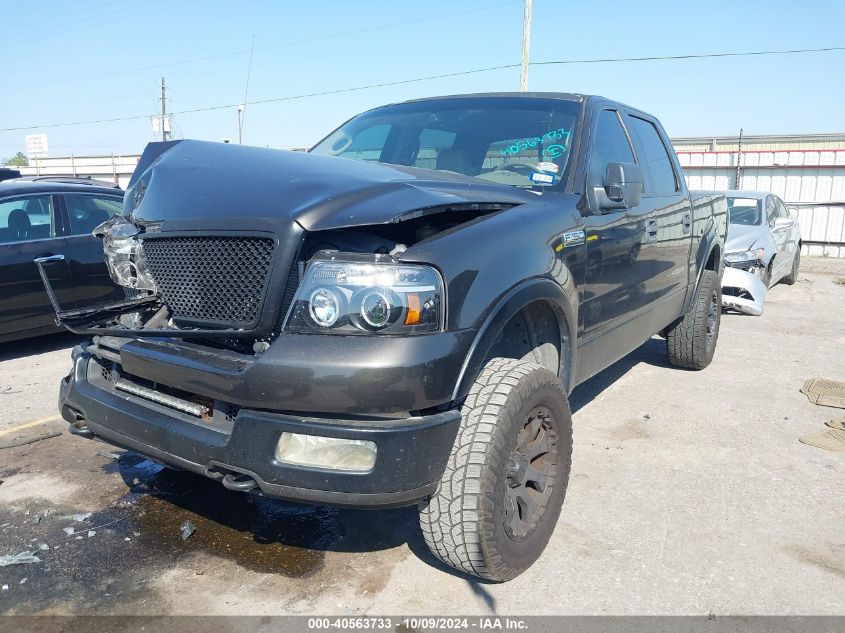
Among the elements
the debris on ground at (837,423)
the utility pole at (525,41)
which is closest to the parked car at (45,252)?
the debris on ground at (837,423)

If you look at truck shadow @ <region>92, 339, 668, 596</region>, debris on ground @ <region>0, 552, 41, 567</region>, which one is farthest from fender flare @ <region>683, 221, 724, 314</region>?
debris on ground @ <region>0, 552, 41, 567</region>

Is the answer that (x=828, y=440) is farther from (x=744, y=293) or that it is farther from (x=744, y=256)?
(x=744, y=256)

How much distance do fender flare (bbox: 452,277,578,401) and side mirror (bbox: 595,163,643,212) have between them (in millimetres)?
577

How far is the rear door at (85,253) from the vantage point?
20.9ft

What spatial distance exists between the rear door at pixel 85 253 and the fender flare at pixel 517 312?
14.8 feet

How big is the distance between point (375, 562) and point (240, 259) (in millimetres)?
1362

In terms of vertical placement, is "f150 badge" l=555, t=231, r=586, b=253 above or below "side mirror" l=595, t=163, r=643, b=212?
below

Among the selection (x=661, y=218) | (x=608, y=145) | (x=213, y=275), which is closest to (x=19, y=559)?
(x=213, y=275)

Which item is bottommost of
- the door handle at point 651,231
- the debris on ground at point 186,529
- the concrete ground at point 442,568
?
the concrete ground at point 442,568

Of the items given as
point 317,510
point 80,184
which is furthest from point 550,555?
point 80,184

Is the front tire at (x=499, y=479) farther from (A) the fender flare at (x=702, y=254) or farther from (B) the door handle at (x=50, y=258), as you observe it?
(B) the door handle at (x=50, y=258)

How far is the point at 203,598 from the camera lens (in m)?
2.63

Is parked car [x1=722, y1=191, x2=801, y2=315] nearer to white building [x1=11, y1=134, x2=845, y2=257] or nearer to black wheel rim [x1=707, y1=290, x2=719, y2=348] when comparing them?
black wheel rim [x1=707, y1=290, x2=719, y2=348]

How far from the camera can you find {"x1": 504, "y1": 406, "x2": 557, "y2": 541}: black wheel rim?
2.70 metres
